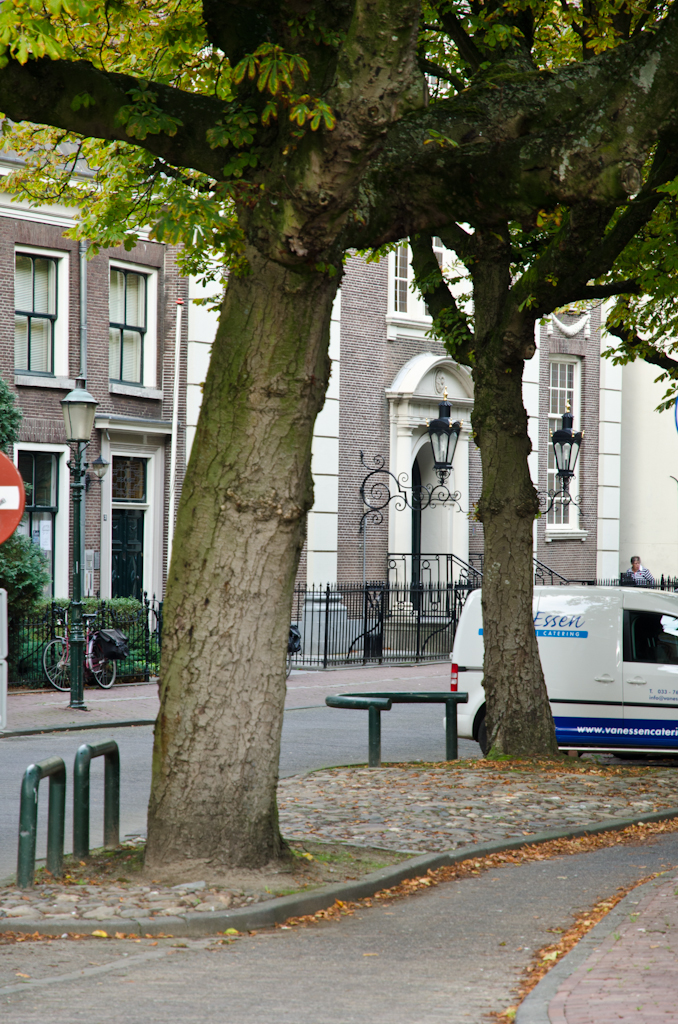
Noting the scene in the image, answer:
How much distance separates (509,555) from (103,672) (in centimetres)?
933

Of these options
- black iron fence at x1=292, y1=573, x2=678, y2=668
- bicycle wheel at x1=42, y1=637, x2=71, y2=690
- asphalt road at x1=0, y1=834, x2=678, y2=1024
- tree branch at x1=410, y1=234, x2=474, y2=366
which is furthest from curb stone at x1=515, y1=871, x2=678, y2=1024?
black iron fence at x1=292, y1=573, x2=678, y2=668

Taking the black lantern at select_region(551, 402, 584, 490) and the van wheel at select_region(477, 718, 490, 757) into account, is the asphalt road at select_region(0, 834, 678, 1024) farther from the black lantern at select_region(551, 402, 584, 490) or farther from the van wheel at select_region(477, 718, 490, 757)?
the black lantern at select_region(551, 402, 584, 490)

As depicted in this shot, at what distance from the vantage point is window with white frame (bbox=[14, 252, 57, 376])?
20.7 metres

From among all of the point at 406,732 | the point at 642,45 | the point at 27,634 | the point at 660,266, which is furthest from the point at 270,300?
the point at 27,634

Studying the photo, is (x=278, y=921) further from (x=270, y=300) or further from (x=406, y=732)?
(x=406, y=732)

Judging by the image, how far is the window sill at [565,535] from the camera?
1230 inches

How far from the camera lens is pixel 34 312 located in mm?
20891

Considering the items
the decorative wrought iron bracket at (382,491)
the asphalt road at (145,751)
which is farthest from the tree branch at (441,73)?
the decorative wrought iron bracket at (382,491)

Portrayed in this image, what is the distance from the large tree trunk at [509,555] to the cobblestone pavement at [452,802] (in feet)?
1.83

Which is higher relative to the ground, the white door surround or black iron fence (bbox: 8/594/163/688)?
the white door surround

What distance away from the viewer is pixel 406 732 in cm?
1573

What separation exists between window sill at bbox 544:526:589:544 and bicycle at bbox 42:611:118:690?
585 inches

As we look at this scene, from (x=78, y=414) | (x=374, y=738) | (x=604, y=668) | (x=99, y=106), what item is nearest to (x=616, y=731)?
(x=604, y=668)

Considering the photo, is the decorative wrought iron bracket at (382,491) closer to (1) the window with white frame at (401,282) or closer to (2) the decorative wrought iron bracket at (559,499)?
(1) the window with white frame at (401,282)
